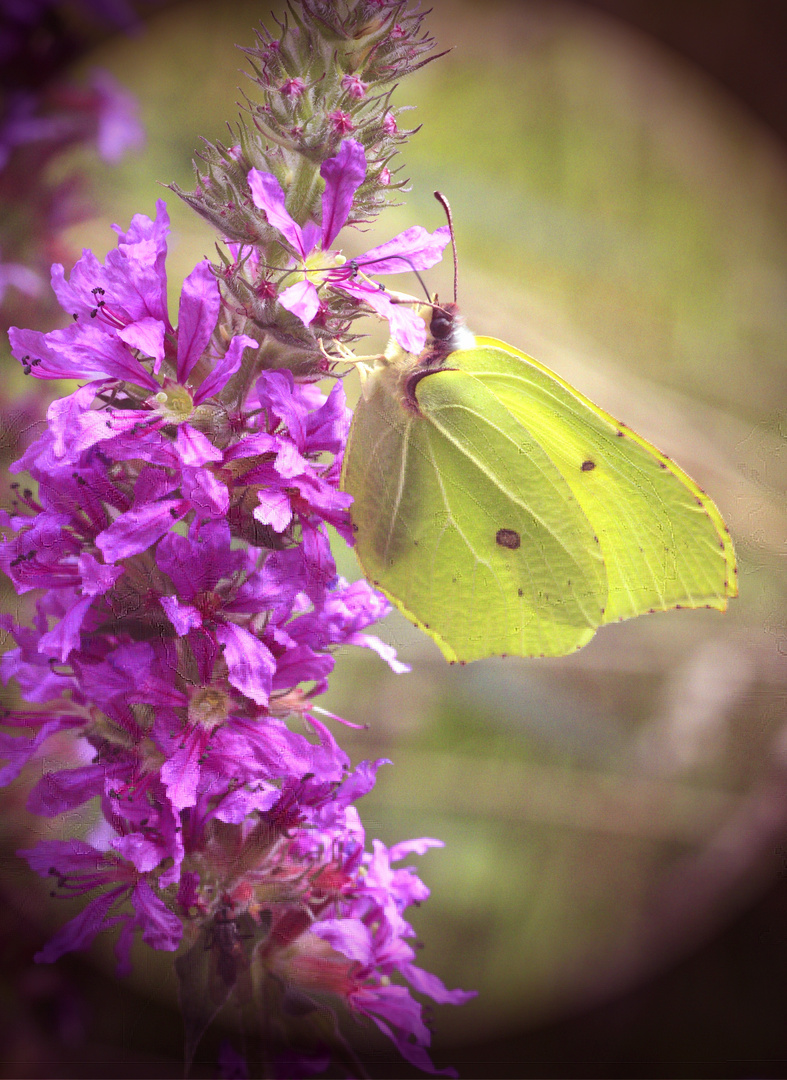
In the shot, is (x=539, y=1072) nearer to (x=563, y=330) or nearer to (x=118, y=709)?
(x=118, y=709)

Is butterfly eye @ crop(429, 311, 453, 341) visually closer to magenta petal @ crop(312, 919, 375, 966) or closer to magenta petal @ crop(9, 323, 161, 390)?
magenta petal @ crop(9, 323, 161, 390)

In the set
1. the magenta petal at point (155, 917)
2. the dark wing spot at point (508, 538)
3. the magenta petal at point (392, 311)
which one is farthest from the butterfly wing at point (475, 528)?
the magenta petal at point (155, 917)

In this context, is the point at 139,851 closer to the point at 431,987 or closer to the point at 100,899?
the point at 100,899

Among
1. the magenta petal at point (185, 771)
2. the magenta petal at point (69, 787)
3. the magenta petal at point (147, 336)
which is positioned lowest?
the magenta petal at point (69, 787)

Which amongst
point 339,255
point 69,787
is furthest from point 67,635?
point 339,255

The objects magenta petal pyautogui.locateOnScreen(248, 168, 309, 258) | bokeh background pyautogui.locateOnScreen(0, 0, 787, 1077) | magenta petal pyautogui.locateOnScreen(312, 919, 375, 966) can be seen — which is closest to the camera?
magenta petal pyautogui.locateOnScreen(248, 168, 309, 258)

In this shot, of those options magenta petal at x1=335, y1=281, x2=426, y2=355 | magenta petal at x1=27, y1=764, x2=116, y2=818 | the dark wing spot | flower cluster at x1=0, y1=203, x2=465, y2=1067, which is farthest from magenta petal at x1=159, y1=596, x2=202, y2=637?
the dark wing spot

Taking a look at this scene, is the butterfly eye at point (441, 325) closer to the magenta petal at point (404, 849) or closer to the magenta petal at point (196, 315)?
the magenta petal at point (196, 315)
